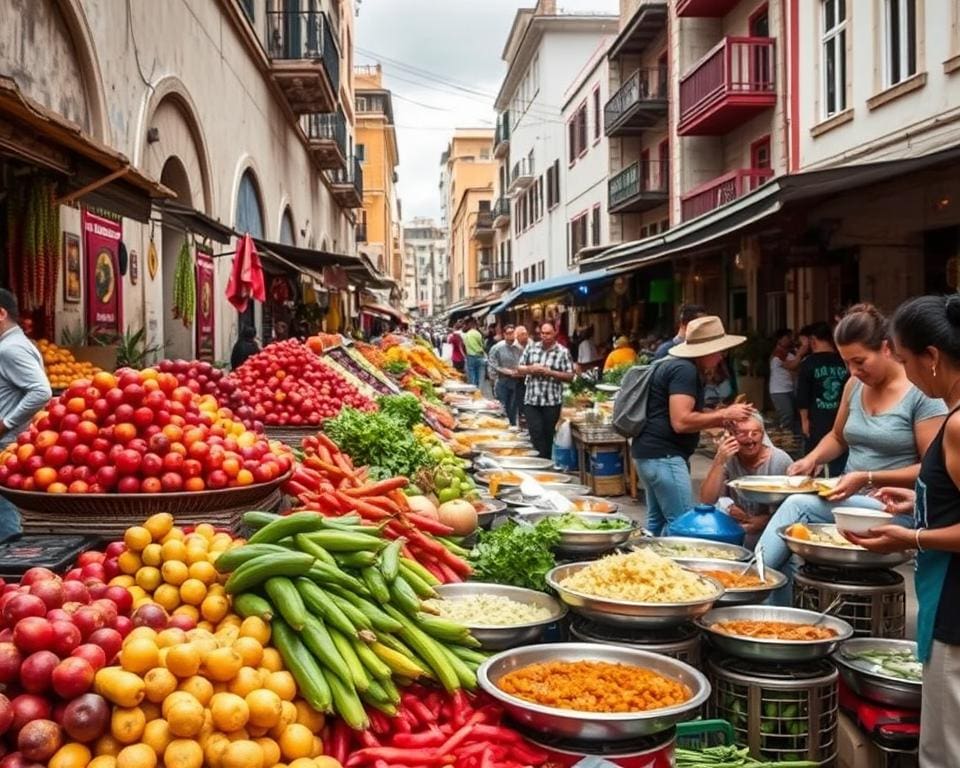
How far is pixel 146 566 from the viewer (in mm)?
2961

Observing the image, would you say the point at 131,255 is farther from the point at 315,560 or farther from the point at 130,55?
the point at 315,560

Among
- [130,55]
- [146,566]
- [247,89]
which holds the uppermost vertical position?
[247,89]

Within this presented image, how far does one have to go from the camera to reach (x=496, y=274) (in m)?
59.3

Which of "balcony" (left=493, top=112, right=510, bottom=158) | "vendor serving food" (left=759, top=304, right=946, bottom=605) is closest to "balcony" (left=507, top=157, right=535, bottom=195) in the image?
"balcony" (left=493, top=112, right=510, bottom=158)

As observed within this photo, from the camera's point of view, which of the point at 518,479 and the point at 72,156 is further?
the point at 518,479

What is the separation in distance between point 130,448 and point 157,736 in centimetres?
171

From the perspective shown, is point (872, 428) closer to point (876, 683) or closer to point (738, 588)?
point (738, 588)

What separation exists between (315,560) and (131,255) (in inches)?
350

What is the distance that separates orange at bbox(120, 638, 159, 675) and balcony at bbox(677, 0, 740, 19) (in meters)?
21.8

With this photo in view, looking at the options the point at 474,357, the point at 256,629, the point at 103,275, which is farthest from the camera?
the point at 474,357

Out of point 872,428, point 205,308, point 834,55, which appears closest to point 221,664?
point 872,428

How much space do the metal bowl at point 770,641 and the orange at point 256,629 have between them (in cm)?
190

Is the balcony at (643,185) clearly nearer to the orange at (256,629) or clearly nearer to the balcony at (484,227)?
the orange at (256,629)

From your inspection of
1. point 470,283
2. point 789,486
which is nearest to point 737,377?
point 789,486
